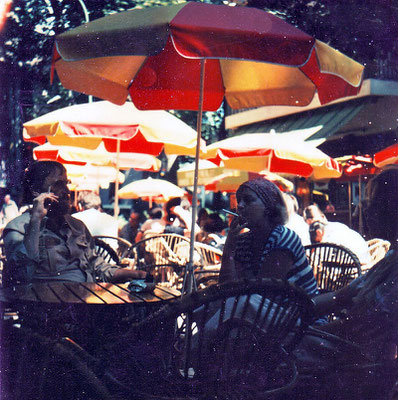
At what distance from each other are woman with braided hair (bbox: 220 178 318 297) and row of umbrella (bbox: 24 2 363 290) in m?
0.79

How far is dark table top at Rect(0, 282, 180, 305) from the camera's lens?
2.86 meters

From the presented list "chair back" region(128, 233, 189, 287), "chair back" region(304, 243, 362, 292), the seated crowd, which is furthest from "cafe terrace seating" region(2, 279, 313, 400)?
"chair back" region(128, 233, 189, 287)

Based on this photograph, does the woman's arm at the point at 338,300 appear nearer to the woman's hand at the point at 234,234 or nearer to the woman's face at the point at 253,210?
the woman's face at the point at 253,210

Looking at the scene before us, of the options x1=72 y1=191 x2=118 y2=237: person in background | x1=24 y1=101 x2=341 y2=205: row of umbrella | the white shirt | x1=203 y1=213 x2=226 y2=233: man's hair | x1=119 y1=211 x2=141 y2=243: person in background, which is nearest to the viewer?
x1=24 y1=101 x2=341 y2=205: row of umbrella

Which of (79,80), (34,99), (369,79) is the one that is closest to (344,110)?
(369,79)

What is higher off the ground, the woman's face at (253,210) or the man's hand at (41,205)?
the woman's face at (253,210)

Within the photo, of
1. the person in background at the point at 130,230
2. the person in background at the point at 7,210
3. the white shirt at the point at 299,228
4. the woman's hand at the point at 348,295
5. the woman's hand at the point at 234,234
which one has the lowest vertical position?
the person in background at the point at 7,210

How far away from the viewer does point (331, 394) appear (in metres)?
2.34

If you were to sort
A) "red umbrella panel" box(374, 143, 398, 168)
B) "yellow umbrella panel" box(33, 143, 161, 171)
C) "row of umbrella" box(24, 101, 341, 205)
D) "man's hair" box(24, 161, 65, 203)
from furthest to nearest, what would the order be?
1. "yellow umbrella panel" box(33, 143, 161, 171)
2. "red umbrella panel" box(374, 143, 398, 168)
3. "row of umbrella" box(24, 101, 341, 205)
4. "man's hair" box(24, 161, 65, 203)

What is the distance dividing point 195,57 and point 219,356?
5.49ft

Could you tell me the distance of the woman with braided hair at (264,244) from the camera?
109 inches

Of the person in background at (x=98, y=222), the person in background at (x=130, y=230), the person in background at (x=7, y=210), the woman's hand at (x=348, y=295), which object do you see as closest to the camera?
the woman's hand at (x=348, y=295)

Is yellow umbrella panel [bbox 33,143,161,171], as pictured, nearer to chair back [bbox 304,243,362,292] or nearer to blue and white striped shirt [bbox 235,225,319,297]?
chair back [bbox 304,243,362,292]

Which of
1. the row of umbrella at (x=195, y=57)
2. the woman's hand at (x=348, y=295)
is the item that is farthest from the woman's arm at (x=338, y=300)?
the row of umbrella at (x=195, y=57)
